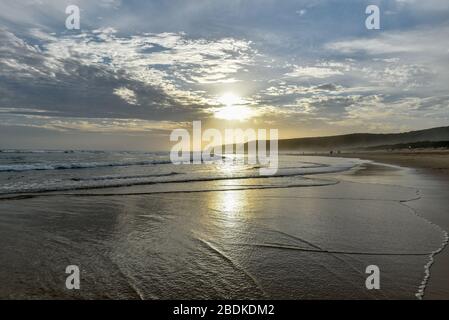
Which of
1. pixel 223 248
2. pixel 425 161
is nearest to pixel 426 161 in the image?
pixel 425 161

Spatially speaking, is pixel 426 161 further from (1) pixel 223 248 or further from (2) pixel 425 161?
(1) pixel 223 248

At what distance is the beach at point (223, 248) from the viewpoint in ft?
13.1

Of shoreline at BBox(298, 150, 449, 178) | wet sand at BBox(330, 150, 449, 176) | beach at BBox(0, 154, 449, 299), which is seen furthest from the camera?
wet sand at BBox(330, 150, 449, 176)

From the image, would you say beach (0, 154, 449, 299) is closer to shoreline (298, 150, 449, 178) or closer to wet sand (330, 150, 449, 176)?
shoreline (298, 150, 449, 178)

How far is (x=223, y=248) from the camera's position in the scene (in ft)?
18.7

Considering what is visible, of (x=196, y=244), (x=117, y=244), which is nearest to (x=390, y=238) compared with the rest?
(x=196, y=244)

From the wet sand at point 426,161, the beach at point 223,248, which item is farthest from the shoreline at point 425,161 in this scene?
the beach at point 223,248

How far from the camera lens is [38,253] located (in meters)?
5.36

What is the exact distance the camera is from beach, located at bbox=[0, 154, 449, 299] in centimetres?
400

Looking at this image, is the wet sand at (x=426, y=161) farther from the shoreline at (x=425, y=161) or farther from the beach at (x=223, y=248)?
the beach at (x=223, y=248)

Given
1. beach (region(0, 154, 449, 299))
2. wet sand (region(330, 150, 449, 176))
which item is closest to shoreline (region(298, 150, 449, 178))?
wet sand (region(330, 150, 449, 176))

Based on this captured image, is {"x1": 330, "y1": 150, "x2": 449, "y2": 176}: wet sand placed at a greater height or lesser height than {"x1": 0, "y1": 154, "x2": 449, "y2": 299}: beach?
greater
